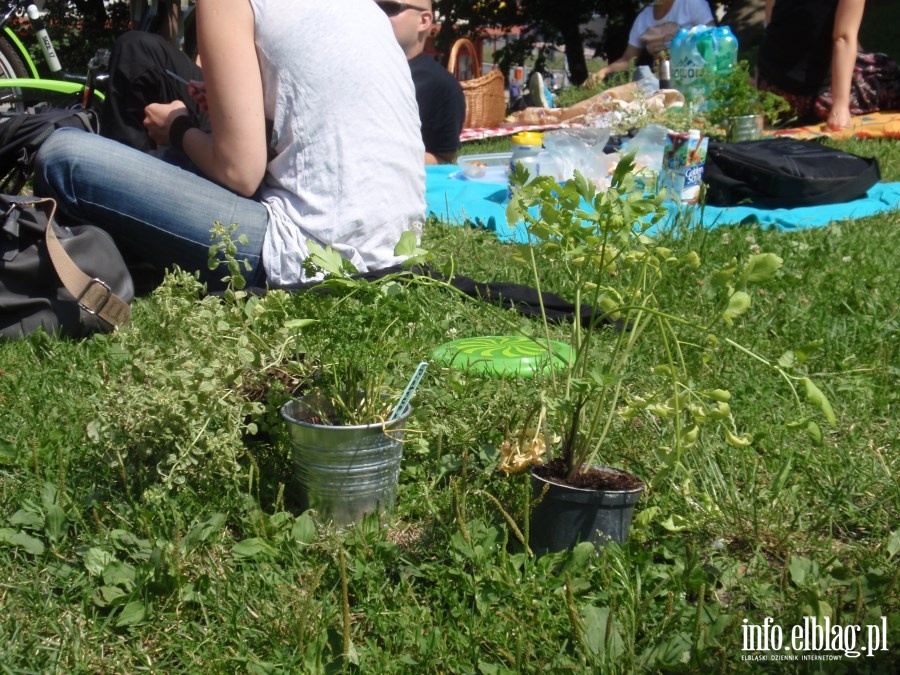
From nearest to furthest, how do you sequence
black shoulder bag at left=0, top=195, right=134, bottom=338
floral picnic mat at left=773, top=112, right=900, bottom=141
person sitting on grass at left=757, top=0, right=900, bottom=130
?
black shoulder bag at left=0, top=195, right=134, bottom=338 → person sitting on grass at left=757, top=0, right=900, bottom=130 → floral picnic mat at left=773, top=112, right=900, bottom=141

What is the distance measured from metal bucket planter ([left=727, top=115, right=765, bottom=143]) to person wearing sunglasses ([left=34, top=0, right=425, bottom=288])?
123 inches

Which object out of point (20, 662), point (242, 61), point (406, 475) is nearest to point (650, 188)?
point (242, 61)

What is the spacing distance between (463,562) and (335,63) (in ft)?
5.14

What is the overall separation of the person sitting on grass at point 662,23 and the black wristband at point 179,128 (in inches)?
218

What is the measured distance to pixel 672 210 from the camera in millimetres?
3916

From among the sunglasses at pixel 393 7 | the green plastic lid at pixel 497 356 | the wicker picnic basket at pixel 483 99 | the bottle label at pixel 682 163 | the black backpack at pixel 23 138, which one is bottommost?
the wicker picnic basket at pixel 483 99

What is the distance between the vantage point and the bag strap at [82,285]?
8.56 ft

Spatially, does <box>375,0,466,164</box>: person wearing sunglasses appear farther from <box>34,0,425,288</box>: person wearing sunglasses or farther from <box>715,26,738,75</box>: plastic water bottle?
<box>715,26,738,75</box>: plastic water bottle

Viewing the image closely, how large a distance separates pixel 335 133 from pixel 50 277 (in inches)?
38.0

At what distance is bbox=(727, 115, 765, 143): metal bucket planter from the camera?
530 cm

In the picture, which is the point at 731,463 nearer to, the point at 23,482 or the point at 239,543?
the point at 239,543

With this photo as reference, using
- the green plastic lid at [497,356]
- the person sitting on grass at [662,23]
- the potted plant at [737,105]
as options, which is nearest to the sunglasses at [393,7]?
the green plastic lid at [497,356]

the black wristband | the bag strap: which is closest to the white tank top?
the black wristband

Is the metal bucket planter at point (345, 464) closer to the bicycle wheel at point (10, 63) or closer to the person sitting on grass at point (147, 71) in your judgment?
the person sitting on grass at point (147, 71)
